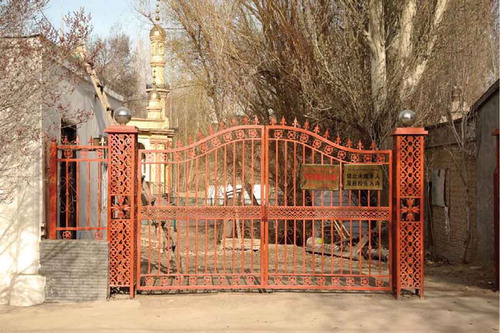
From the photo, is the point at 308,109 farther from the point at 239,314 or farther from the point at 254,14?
the point at 239,314

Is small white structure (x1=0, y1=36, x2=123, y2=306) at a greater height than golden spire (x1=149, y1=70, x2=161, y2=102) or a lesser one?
lesser

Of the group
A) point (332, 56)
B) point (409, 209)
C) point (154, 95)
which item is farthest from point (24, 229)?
point (154, 95)

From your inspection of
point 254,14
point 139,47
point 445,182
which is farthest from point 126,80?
point 445,182

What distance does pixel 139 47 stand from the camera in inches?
1556

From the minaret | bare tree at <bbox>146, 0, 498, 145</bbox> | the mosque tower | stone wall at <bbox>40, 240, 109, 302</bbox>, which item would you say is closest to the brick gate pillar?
stone wall at <bbox>40, 240, 109, 302</bbox>

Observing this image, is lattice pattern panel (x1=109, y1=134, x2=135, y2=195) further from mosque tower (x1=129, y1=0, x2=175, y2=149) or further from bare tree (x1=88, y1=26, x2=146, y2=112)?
bare tree (x1=88, y1=26, x2=146, y2=112)

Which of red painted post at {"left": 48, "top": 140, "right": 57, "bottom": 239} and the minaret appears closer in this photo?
red painted post at {"left": 48, "top": 140, "right": 57, "bottom": 239}

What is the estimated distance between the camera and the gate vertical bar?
8.59 metres

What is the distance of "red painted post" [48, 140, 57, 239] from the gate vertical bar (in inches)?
179

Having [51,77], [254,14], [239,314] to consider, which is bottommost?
[239,314]

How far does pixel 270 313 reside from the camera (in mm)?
7789

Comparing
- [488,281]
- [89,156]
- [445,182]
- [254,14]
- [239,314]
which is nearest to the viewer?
[239,314]

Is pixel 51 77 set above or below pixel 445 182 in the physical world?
above

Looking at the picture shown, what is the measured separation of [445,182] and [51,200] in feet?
27.3
